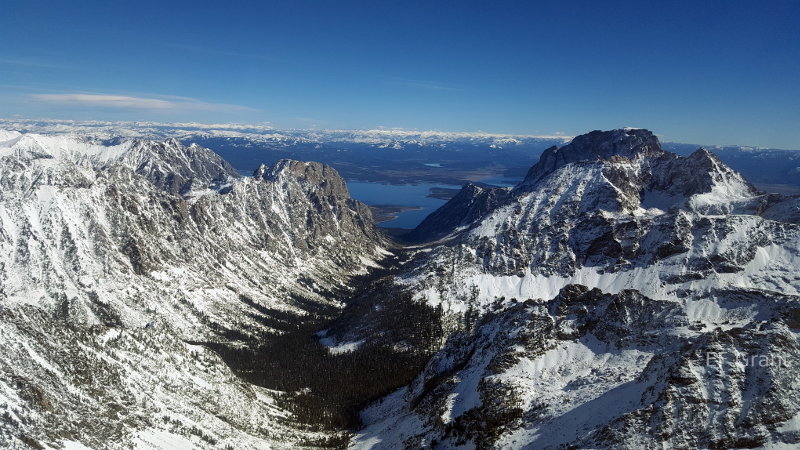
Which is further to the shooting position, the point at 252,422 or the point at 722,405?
the point at 252,422

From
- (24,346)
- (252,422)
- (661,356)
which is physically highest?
(661,356)

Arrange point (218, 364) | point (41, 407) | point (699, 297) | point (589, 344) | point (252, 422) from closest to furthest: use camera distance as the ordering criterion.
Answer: point (41, 407)
point (589, 344)
point (252, 422)
point (218, 364)
point (699, 297)

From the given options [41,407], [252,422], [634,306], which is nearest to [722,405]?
[634,306]

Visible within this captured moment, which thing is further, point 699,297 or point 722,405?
point 699,297

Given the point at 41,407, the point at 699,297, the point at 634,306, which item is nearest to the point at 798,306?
the point at 634,306

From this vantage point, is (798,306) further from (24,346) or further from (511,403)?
(24,346)

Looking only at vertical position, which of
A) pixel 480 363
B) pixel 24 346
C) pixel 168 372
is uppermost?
pixel 24 346

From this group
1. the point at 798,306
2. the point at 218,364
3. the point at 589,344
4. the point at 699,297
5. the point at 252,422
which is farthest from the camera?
the point at 699,297

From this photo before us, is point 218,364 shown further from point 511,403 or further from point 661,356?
point 661,356

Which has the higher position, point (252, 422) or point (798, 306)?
point (798, 306)
